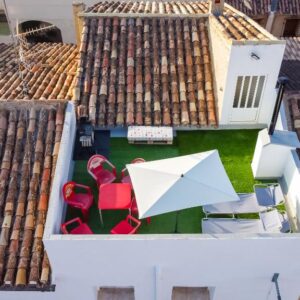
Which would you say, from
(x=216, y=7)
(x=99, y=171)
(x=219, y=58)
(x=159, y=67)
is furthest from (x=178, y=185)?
(x=216, y=7)

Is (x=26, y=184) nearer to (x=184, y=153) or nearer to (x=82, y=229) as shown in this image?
(x=82, y=229)

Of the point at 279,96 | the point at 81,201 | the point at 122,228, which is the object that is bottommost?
the point at 122,228

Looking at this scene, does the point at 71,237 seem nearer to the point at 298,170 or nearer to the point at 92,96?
the point at 92,96

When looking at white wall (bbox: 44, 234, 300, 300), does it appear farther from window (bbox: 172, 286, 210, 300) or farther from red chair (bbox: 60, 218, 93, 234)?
red chair (bbox: 60, 218, 93, 234)

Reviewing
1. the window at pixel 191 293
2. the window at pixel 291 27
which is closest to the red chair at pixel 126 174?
the window at pixel 191 293

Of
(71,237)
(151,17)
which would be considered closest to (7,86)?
(151,17)

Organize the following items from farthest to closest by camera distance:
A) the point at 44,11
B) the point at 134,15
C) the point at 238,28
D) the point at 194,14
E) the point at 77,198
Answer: the point at 44,11 < the point at 134,15 < the point at 194,14 < the point at 238,28 < the point at 77,198
